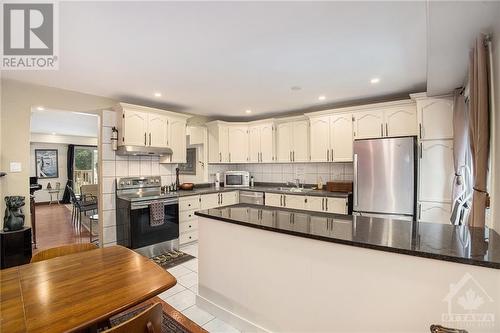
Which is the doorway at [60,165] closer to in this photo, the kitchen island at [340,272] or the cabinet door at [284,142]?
the cabinet door at [284,142]

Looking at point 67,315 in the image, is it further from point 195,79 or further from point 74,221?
point 74,221

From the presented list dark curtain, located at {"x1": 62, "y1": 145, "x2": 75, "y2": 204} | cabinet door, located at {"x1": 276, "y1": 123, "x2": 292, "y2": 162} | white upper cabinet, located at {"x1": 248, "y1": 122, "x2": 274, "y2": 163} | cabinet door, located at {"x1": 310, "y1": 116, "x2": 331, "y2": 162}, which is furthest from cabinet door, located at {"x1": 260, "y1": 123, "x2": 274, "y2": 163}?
dark curtain, located at {"x1": 62, "y1": 145, "x2": 75, "y2": 204}

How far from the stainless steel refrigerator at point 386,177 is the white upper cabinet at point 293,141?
3.37 ft

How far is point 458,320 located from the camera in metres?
1.09

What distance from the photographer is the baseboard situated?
182 cm

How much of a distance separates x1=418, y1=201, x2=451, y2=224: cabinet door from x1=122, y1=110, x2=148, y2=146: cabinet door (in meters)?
4.03

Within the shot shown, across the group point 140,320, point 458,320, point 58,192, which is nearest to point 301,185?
point 458,320

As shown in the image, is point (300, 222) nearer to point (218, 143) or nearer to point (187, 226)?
point (187, 226)

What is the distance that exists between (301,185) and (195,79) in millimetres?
2868

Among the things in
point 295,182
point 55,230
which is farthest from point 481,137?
point 55,230

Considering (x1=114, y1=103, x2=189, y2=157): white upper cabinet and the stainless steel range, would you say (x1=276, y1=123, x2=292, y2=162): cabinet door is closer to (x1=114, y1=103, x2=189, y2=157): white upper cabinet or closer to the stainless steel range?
(x1=114, y1=103, x2=189, y2=157): white upper cabinet

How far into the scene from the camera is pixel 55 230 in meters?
5.12

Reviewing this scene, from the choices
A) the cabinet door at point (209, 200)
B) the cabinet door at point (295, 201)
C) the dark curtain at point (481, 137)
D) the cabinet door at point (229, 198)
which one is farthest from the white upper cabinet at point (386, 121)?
the cabinet door at point (209, 200)

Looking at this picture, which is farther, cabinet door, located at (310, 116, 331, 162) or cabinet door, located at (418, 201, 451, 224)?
cabinet door, located at (310, 116, 331, 162)
